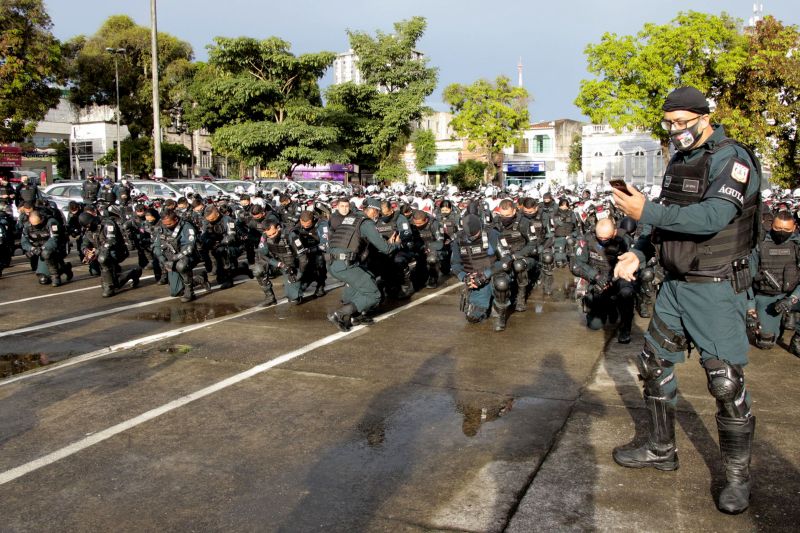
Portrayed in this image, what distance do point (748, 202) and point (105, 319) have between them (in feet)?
27.0

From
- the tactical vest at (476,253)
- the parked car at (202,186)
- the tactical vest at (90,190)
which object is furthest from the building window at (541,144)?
the tactical vest at (476,253)

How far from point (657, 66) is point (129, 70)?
37290 millimetres

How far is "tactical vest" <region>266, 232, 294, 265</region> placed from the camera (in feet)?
33.9

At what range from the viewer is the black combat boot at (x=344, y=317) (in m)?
8.27

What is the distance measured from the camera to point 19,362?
732 centimetres

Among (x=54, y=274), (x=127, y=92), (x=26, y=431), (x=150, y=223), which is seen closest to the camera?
(x=26, y=431)

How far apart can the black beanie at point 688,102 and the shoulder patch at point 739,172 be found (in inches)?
→ 14.5

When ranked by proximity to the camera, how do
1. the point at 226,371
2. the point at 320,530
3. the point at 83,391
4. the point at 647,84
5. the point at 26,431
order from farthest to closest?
the point at 647,84 → the point at 226,371 → the point at 83,391 → the point at 26,431 → the point at 320,530

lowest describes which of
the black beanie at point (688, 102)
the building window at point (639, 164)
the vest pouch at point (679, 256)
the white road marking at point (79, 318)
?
the white road marking at point (79, 318)

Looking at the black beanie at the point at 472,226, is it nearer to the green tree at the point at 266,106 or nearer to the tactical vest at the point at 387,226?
the tactical vest at the point at 387,226

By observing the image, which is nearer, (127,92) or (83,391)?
(83,391)

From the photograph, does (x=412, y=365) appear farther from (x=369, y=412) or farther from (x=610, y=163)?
(x=610, y=163)

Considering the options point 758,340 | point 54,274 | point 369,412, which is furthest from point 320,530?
point 54,274

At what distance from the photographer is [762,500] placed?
3.88 meters
